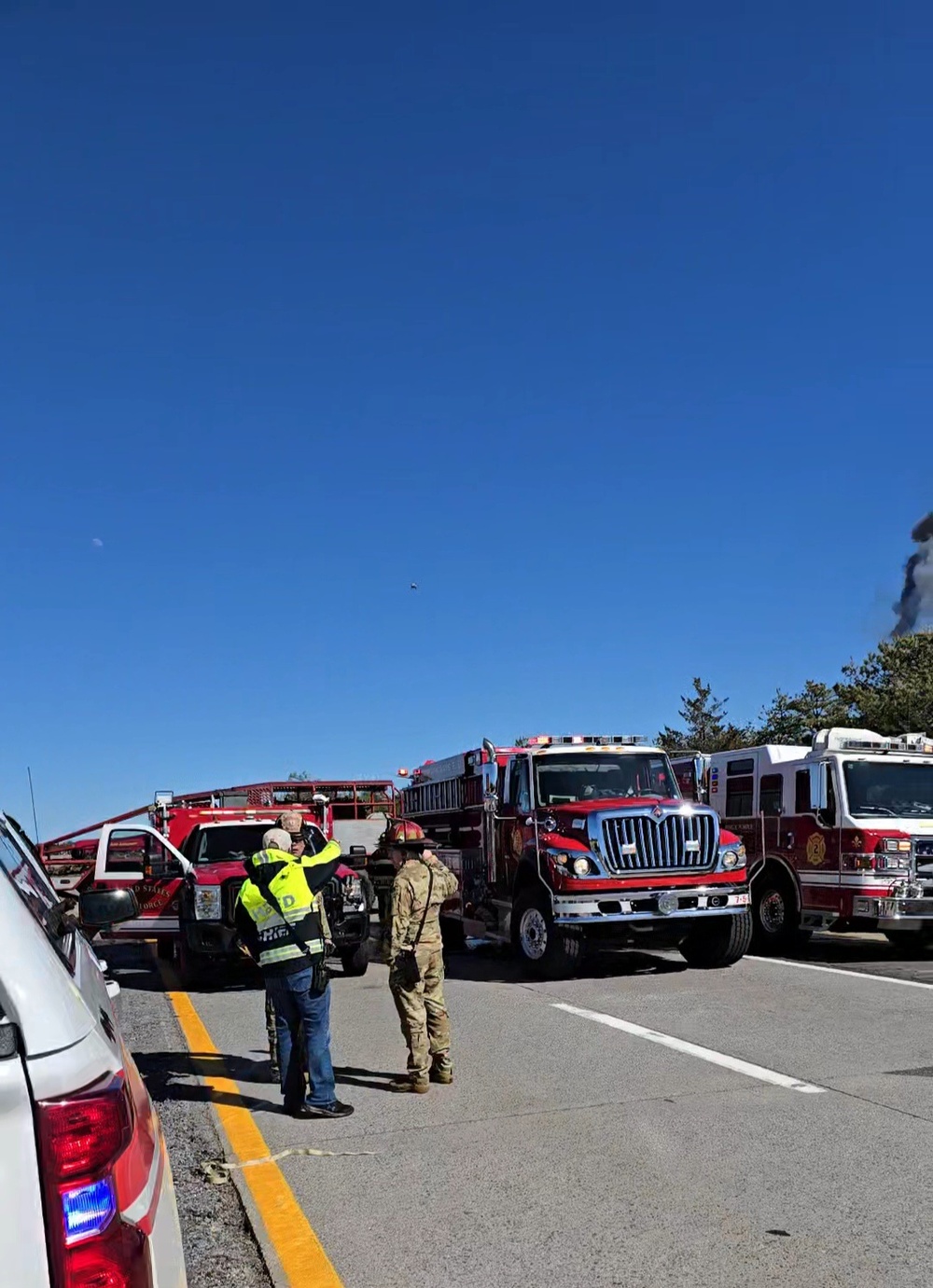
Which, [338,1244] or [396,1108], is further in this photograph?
[396,1108]

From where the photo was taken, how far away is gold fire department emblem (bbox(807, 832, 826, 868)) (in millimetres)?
14500

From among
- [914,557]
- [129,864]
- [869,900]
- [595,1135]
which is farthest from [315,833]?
[914,557]

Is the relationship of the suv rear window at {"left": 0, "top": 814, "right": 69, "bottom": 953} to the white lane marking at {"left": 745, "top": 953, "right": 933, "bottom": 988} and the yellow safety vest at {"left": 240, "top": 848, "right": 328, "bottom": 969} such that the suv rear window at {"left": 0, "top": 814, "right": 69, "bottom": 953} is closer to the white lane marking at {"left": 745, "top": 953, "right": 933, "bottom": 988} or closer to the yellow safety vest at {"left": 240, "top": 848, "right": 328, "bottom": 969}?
the yellow safety vest at {"left": 240, "top": 848, "right": 328, "bottom": 969}

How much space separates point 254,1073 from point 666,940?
5992 millimetres

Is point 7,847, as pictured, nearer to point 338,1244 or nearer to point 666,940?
point 338,1244

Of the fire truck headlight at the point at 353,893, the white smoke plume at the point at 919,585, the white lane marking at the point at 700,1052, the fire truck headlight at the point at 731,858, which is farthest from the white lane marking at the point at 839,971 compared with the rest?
the white smoke plume at the point at 919,585

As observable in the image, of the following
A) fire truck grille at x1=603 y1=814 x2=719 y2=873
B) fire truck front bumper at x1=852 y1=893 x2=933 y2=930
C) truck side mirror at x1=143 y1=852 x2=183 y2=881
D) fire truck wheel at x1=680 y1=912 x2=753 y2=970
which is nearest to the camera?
fire truck grille at x1=603 y1=814 x2=719 y2=873

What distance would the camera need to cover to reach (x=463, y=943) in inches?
647

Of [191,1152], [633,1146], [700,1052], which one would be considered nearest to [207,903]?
[700,1052]

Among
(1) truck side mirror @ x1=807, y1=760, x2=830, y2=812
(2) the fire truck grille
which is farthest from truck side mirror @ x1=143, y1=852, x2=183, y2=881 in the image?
(1) truck side mirror @ x1=807, y1=760, x2=830, y2=812

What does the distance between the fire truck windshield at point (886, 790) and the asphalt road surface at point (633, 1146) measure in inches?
169

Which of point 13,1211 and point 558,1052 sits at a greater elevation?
point 13,1211

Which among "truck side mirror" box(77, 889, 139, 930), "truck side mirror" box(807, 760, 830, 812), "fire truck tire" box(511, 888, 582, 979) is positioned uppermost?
"truck side mirror" box(807, 760, 830, 812)

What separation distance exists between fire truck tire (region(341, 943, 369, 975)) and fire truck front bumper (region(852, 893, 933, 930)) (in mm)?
5804
